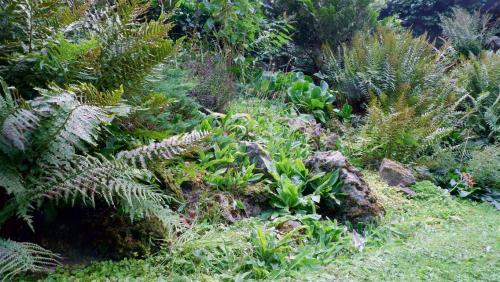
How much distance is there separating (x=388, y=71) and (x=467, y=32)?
14.2 ft

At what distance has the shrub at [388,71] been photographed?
5.80m

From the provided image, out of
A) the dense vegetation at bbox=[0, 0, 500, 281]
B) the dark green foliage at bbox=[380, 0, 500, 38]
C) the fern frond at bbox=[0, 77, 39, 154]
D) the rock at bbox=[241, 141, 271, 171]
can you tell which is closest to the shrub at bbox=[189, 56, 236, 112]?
the dense vegetation at bbox=[0, 0, 500, 281]

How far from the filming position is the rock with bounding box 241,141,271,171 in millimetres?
3729

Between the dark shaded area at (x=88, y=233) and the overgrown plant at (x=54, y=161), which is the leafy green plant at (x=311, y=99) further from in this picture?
the overgrown plant at (x=54, y=161)

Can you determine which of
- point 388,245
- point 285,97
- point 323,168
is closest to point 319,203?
point 323,168

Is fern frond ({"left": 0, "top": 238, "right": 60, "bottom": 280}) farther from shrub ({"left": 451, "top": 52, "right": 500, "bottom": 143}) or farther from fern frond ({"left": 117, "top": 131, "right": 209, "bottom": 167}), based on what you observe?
shrub ({"left": 451, "top": 52, "right": 500, "bottom": 143})

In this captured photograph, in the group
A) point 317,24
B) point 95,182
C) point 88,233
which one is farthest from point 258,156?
point 317,24

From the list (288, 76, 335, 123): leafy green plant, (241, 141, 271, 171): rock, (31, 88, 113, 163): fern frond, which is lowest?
(288, 76, 335, 123): leafy green plant

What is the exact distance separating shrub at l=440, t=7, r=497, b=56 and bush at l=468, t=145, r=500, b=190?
5.04 metres

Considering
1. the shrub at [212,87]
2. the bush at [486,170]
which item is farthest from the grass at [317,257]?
the shrub at [212,87]

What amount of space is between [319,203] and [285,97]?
2.63m

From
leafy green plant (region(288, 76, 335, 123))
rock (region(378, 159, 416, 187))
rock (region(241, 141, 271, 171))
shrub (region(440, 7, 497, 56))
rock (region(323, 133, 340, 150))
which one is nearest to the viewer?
rock (region(241, 141, 271, 171))

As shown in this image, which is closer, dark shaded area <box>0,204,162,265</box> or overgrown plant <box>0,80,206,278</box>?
overgrown plant <box>0,80,206,278</box>

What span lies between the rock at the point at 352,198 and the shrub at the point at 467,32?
6.65m
